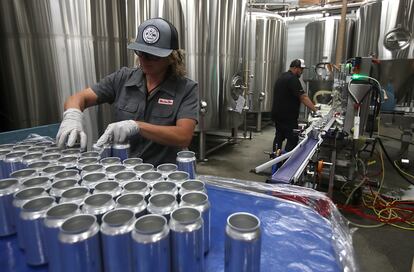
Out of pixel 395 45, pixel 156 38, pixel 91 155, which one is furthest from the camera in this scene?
pixel 395 45

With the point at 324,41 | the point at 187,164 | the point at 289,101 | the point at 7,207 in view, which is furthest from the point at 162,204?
the point at 324,41

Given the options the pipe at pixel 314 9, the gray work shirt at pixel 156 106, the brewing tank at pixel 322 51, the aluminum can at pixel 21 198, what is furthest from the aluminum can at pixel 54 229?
the pipe at pixel 314 9

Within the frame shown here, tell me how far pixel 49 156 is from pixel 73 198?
0.35 m

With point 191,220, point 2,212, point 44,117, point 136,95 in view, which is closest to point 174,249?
point 191,220

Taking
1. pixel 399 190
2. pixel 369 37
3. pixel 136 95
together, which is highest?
pixel 369 37

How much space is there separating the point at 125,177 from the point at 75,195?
0.14 metres

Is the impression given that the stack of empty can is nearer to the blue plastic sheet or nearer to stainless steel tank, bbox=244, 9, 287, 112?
the blue plastic sheet

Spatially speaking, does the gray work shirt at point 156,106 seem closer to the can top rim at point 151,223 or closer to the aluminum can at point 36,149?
the aluminum can at point 36,149

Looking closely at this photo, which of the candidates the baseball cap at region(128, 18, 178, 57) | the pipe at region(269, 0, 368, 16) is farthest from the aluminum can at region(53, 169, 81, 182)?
the pipe at region(269, 0, 368, 16)

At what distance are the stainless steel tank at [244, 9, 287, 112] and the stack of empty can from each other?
4.07 m

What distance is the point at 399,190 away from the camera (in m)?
2.72

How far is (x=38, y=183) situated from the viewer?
66 cm

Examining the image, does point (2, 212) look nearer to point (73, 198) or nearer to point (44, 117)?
point (73, 198)

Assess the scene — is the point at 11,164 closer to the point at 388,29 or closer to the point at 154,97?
the point at 154,97
